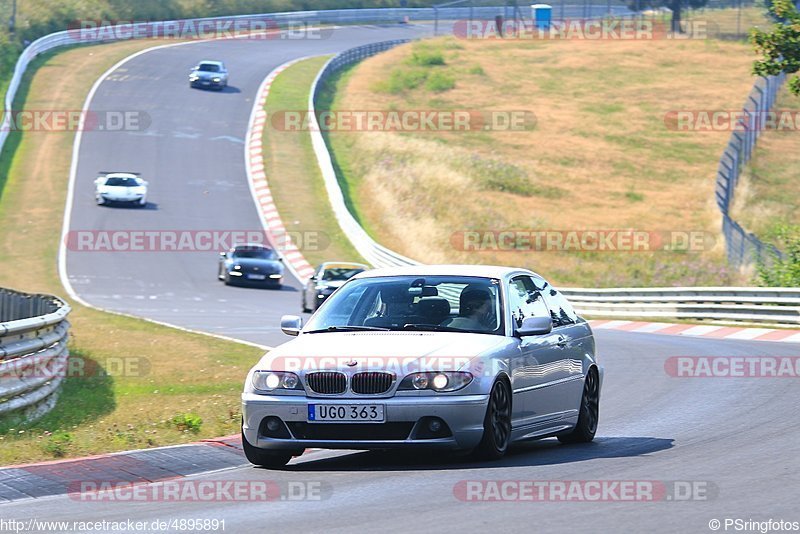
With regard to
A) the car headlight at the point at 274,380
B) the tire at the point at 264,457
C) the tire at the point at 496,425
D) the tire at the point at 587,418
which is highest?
the car headlight at the point at 274,380

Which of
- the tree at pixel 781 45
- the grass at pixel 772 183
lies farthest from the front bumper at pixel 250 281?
the grass at pixel 772 183

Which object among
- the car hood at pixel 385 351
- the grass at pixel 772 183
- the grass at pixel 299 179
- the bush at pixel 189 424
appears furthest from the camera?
the grass at pixel 772 183

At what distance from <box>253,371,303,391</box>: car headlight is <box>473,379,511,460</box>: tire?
1316 mm

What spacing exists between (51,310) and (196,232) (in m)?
26.6

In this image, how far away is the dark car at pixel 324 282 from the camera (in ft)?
98.0

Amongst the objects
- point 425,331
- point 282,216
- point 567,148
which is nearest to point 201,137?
point 282,216

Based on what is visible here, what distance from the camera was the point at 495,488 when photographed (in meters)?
8.50

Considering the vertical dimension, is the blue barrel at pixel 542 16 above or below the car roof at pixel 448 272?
below

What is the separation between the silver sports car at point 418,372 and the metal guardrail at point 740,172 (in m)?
22.5

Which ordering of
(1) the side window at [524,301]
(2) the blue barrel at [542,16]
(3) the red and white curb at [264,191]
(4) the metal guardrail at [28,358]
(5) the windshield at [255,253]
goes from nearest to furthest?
(1) the side window at [524,301], (4) the metal guardrail at [28,358], (5) the windshield at [255,253], (3) the red and white curb at [264,191], (2) the blue barrel at [542,16]

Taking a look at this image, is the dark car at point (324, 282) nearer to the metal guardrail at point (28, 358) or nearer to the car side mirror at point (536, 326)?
the metal guardrail at point (28, 358)

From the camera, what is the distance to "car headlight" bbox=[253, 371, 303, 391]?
31.7ft

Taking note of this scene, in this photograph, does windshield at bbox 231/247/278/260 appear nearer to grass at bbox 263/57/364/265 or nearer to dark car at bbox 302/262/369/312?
grass at bbox 263/57/364/265

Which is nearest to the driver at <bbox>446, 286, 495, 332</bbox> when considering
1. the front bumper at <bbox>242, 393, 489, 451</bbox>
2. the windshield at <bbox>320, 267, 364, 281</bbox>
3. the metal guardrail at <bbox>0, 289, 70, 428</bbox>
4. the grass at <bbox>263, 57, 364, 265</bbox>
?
the front bumper at <bbox>242, 393, 489, 451</bbox>
